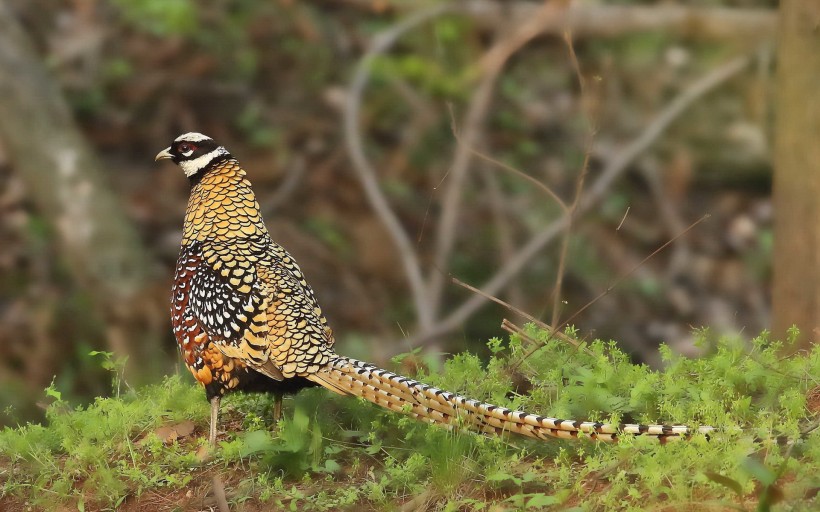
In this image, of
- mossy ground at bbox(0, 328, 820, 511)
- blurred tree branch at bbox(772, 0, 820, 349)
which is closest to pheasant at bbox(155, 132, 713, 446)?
mossy ground at bbox(0, 328, 820, 511)

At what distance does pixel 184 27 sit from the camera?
1248cm

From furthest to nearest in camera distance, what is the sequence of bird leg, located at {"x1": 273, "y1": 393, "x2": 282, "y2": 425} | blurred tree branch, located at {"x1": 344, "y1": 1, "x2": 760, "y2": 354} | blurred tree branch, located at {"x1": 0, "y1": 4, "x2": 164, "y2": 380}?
blurred tree branch, located at {"x1": 0, "y1": 4, "x2": 164, "y2": 380} < blurred tree branch, located at {"x1": 344, "y1": 1, "x2": 760, "y2": 354} < bird leg, located at {"x1": 273, "y1": 393, "x2": 282, "y2": 425}

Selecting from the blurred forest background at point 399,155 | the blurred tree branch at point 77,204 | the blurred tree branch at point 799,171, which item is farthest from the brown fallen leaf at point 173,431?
the blurred forest background at point 399,155

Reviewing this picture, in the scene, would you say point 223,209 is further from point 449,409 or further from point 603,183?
point 603,183

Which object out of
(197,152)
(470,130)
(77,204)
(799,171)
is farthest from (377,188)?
(799,171)

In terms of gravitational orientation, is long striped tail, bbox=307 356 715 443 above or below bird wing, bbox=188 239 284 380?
below

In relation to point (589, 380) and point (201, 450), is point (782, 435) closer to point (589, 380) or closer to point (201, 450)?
point (589, 380)

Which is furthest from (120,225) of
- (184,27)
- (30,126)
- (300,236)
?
(184,27)

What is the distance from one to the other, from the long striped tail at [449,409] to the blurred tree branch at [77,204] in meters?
5.70

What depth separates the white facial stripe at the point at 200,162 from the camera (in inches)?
230

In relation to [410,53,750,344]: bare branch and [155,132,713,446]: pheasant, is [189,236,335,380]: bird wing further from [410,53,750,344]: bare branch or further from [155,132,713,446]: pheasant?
[410,53,750,344]: bare branch

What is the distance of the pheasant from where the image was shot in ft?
16.2

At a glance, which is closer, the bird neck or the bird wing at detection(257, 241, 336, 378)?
the bird wing at detection(257, 241, 336, 378)

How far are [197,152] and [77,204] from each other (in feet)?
16.4
